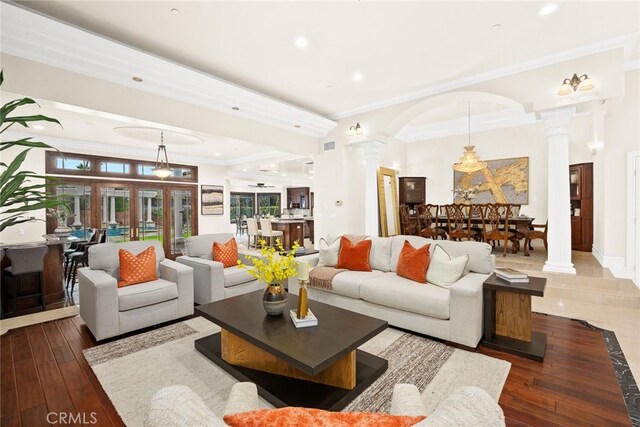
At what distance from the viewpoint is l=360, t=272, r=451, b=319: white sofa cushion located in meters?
2.81

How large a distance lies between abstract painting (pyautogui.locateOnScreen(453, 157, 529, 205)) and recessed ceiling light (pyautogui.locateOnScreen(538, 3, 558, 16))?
16.4ft

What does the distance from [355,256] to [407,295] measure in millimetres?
997

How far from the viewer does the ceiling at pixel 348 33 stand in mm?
2787

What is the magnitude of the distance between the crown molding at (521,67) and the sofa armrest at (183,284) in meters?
4.08

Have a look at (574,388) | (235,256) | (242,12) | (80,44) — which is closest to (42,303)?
(235,256)

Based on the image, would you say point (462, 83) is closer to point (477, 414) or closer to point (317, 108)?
point (317, 108)

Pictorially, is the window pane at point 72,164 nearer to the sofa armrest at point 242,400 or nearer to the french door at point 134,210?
the french door at point 134,210

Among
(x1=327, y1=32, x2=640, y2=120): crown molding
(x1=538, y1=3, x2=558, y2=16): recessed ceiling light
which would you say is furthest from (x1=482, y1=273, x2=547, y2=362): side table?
(x1=327, y1=32, x2=640, y2=120): crown molding

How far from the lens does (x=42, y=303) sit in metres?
3.95

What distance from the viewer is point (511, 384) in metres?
2.23

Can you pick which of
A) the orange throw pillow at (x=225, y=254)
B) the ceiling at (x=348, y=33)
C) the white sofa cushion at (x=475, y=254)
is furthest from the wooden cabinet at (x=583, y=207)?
the orange throw pillow at (x=225, y=254)

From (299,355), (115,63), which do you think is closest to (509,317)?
(299,355)
